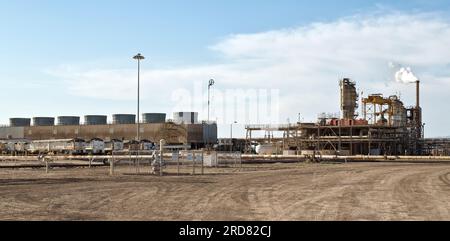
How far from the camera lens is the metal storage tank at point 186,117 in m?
138

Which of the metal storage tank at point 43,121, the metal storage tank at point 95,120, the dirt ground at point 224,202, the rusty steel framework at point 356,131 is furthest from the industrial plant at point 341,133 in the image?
the dirt ground at point 224,202

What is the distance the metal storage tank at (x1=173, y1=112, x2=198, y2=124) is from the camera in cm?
13780

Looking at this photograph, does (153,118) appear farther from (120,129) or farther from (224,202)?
(224,202)

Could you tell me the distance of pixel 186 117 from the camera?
141750mm

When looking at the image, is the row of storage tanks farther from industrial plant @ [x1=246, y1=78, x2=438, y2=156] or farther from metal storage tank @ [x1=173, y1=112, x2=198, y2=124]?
industrial plant @ [x1=246, y1=78, x2=438, y2=156]

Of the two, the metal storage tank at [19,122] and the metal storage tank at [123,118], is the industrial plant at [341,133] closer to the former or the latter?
the metal storage tank at [123,118]

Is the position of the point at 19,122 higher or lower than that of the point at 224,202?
higher

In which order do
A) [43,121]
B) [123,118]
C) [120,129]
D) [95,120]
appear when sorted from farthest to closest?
[43,121] → [95,120] → [123,118] → [120,129]

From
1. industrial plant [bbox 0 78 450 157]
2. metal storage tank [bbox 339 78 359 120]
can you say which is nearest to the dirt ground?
industrial plant [bbox 0 78 450 157]

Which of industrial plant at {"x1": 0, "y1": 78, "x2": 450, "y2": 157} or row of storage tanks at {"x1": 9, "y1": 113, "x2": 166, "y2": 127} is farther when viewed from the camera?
row of storage tanks at {"x1": 9, "y1": 113, "x2": 166, "y2": 127}

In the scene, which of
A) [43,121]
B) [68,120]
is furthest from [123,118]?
[43,121]

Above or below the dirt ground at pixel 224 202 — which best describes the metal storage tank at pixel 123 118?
above

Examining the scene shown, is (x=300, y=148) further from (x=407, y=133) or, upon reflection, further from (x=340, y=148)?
(x=407, y=133)
